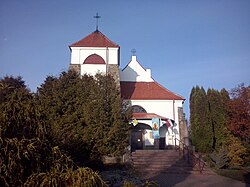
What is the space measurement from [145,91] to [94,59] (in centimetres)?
666

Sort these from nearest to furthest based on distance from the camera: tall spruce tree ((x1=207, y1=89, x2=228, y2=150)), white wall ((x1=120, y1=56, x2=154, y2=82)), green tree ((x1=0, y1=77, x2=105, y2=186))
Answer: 1. green tree ((x1=0, y1=77, x2=105, y2=186))
2. tall spruce tree ((x1=207, y1=89, x2=228, y2=150))
3. white wall ((x1=120, y1=56, x2=154, y2=82))

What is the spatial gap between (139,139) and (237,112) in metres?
9.88

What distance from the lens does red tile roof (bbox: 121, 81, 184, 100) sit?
1223 inches

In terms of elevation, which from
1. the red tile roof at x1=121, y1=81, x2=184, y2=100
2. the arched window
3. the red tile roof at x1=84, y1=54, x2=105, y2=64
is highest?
the red tile roof at x1=84, y1=54, x2=105, y2=64

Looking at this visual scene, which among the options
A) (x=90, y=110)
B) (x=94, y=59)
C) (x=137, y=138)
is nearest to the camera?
(x=90, y=110)

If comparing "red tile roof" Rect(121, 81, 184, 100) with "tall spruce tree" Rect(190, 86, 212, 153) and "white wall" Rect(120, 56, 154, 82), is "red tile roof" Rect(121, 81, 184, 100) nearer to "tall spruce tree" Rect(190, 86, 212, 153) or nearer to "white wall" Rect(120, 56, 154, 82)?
"white wall" Rect(120, 56, 154, 82)

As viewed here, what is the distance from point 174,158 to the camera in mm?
21328

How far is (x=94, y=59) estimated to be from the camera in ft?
102

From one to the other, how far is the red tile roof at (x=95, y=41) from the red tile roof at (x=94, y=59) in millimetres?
1307

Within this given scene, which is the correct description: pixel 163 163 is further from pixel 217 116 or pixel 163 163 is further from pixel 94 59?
pixel 94 59

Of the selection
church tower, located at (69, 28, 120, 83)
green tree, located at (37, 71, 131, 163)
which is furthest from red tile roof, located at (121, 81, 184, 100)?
green tree, located at (37, 71, 131, 163)

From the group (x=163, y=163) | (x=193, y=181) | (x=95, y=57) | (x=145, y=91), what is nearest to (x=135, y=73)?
(x=145, y=91)

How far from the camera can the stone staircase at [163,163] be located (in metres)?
17.9

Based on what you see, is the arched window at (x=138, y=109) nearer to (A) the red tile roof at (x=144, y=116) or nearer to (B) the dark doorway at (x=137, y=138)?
(A) the red tile roof at (x=144, y=116)
